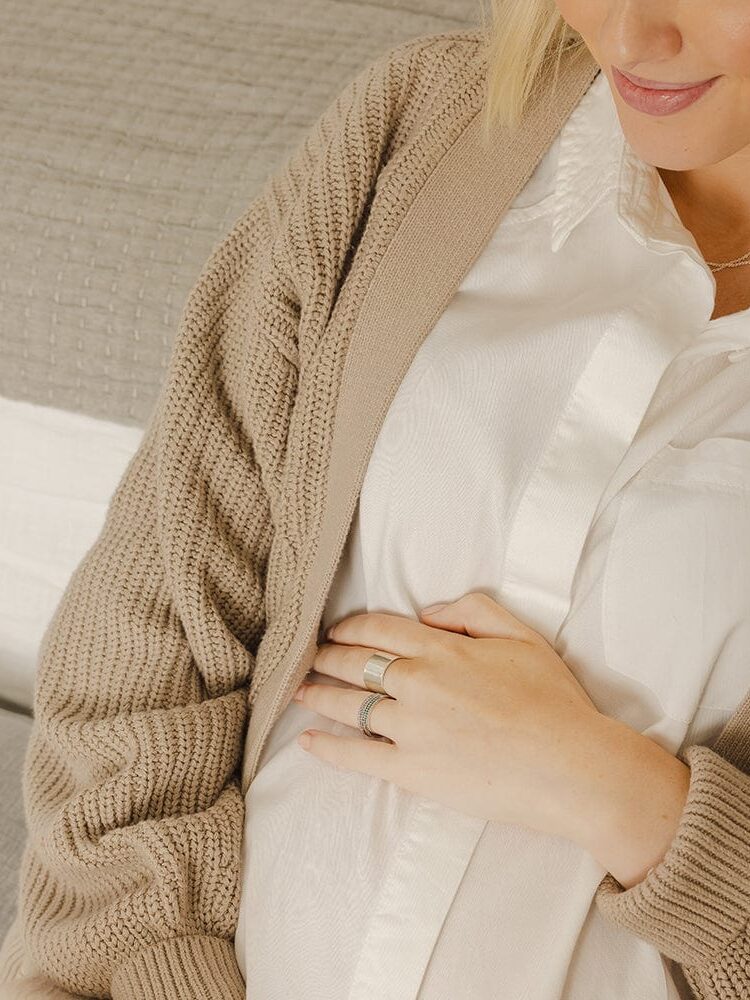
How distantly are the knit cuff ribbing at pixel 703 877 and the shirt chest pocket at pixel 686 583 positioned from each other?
0.06 m

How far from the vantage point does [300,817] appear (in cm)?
88

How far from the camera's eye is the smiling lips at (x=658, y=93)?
78cm

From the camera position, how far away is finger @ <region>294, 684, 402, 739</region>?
87 cm

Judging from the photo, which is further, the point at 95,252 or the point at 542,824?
the point at 95,252

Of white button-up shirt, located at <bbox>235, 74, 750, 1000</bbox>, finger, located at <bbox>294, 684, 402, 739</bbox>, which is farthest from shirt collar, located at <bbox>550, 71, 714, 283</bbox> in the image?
finger, located at <bbox>294, 684, 402, 739</bbox>

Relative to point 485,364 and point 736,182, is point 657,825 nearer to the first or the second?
point 485,364

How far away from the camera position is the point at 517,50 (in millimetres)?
925

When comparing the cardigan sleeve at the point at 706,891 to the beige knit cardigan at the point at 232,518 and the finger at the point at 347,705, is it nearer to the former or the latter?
the finger at the point at 347,705

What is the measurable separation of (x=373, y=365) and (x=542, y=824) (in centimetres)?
38

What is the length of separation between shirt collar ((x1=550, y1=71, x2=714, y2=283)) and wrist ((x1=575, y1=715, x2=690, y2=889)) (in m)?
0.38

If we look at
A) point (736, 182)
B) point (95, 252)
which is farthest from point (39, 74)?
point (736, 182)

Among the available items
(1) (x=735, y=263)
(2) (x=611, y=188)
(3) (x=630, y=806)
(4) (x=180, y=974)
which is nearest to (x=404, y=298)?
(2) (x=611, y=188)

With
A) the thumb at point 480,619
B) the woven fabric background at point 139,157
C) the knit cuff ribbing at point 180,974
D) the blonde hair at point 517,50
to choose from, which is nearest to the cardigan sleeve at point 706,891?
the thumb at point 480,619

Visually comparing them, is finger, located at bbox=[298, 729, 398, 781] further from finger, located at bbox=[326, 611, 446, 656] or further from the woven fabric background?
the woven fabric background
